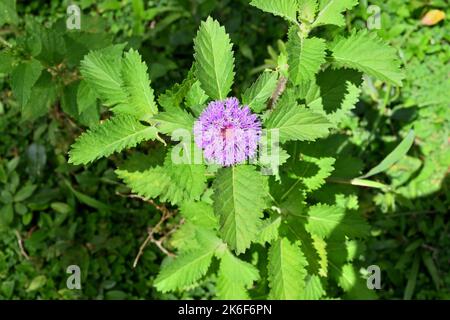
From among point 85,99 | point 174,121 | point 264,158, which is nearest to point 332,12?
point 264,158

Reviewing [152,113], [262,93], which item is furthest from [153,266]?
[262,93]

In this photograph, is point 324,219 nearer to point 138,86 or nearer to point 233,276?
point 233,276

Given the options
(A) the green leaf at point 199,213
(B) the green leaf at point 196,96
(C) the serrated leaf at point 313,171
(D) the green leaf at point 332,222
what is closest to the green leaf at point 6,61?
(B) the green leaf at point 196,96

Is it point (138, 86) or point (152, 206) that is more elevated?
point (138, 86)

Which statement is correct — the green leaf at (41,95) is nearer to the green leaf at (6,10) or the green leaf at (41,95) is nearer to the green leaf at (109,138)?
the green leaf at (6,10)

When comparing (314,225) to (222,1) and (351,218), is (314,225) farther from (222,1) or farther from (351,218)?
(222,1)
